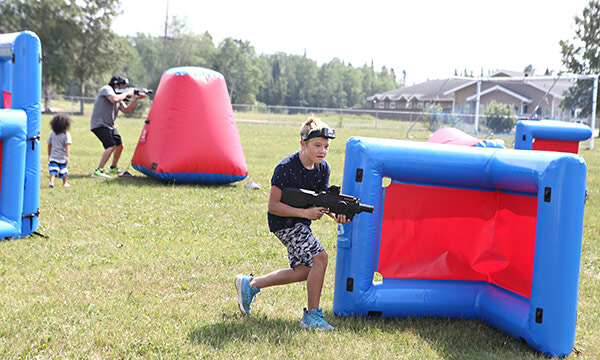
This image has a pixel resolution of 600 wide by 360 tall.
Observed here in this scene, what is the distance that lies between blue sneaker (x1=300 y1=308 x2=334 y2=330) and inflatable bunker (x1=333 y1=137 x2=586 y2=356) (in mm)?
280

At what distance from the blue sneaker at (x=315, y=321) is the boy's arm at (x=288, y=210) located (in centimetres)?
71

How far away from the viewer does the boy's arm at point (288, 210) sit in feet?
12.4

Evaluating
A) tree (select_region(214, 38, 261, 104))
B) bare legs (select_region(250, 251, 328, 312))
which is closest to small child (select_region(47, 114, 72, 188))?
bare legs (select_region(250, 251, 328, 312))

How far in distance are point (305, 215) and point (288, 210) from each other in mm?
138

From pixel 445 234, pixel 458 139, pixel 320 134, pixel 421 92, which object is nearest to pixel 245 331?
pixel 320 134

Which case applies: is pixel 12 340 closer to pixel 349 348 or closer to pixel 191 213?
pixel 349 348

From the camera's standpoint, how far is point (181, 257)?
18.5 feet

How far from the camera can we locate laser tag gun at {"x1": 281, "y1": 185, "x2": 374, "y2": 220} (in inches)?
147

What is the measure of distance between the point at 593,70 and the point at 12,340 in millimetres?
43391

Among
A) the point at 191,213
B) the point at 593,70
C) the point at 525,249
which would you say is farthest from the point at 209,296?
the point at 593,70

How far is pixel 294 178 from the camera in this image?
157 inches

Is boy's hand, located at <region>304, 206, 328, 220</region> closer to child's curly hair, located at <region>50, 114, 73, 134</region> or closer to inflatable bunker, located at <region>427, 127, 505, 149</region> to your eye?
inflatable bunker, located at <region>427, 127, 505, 149</region>

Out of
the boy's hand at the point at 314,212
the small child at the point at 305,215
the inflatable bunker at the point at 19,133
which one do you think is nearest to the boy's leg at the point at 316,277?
the small child at the point at 305,215

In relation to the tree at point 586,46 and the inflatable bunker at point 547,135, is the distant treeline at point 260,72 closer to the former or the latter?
the tree at point 586,46
